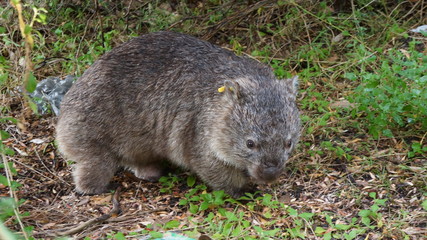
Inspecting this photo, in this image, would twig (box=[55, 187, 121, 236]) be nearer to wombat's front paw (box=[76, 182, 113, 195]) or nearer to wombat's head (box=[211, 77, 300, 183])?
wombat's front paw (box=[76, 182, 113, 195])

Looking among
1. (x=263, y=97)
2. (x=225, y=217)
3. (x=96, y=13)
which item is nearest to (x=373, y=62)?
(x=263, y=97)

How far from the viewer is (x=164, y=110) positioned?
5234 mm

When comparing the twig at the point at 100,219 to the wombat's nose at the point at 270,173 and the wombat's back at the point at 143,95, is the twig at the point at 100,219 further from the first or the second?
the wombat's nose at the point at 270,173

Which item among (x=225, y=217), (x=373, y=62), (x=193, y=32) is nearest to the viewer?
(x=225, y=217)

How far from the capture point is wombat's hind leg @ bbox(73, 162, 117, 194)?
5344 mm

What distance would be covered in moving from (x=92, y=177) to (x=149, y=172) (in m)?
0.58

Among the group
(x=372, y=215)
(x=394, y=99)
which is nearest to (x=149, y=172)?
(x=372, y=215)

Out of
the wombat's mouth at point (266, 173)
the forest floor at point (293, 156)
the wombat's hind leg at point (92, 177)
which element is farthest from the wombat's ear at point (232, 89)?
the wombat's hind leg at point (92, 177)

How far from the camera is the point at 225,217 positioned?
4.71 m

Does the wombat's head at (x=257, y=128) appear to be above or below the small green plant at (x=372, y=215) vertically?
above

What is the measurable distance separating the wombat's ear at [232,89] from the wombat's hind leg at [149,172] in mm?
1277

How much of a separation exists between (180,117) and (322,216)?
4.86 feet

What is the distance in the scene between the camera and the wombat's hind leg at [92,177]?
5344mm

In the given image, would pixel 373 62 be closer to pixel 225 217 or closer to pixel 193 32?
pixel 193 32
